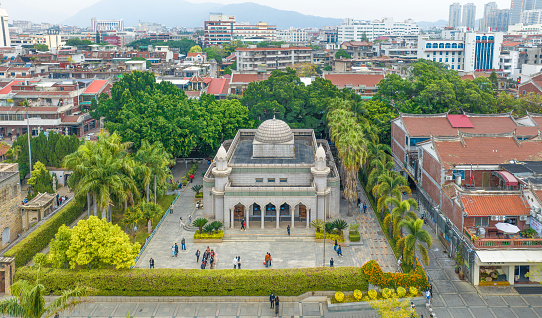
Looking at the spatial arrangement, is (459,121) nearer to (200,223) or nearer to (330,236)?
(330,236)

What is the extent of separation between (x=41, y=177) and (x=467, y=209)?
167ft

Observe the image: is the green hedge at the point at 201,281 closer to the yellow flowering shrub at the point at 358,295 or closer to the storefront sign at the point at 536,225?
the yellow flowering shrub at the point at 358,295

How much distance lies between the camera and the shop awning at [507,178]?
50.2 metres

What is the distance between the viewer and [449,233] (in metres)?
50.5

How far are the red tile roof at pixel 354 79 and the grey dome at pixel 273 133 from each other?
54.9 meters

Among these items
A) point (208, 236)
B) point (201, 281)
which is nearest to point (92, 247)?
point (201, 281)

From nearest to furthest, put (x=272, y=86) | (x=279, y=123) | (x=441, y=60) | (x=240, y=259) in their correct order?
(x=240, y=259), (x=279, y=123), (x=272, y=86), (x=441, y=60)

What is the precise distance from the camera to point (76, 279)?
4303 centimetres

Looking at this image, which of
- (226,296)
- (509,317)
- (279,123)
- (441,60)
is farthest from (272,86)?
(441,60)

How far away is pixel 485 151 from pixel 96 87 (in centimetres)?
8490

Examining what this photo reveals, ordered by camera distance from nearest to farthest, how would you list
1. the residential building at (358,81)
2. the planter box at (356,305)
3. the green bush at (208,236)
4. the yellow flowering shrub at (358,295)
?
1. the planter box at (356,305)
2. the yellow flowering shrub at (358,295)
3. the green bush at (208,236)
4. the residential building at (358,81)

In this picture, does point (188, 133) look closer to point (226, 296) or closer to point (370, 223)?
point (370, 223)

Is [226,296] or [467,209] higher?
[467,209]

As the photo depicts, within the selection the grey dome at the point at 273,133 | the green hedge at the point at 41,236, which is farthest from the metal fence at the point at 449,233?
the green hedge at the point at 41,236
